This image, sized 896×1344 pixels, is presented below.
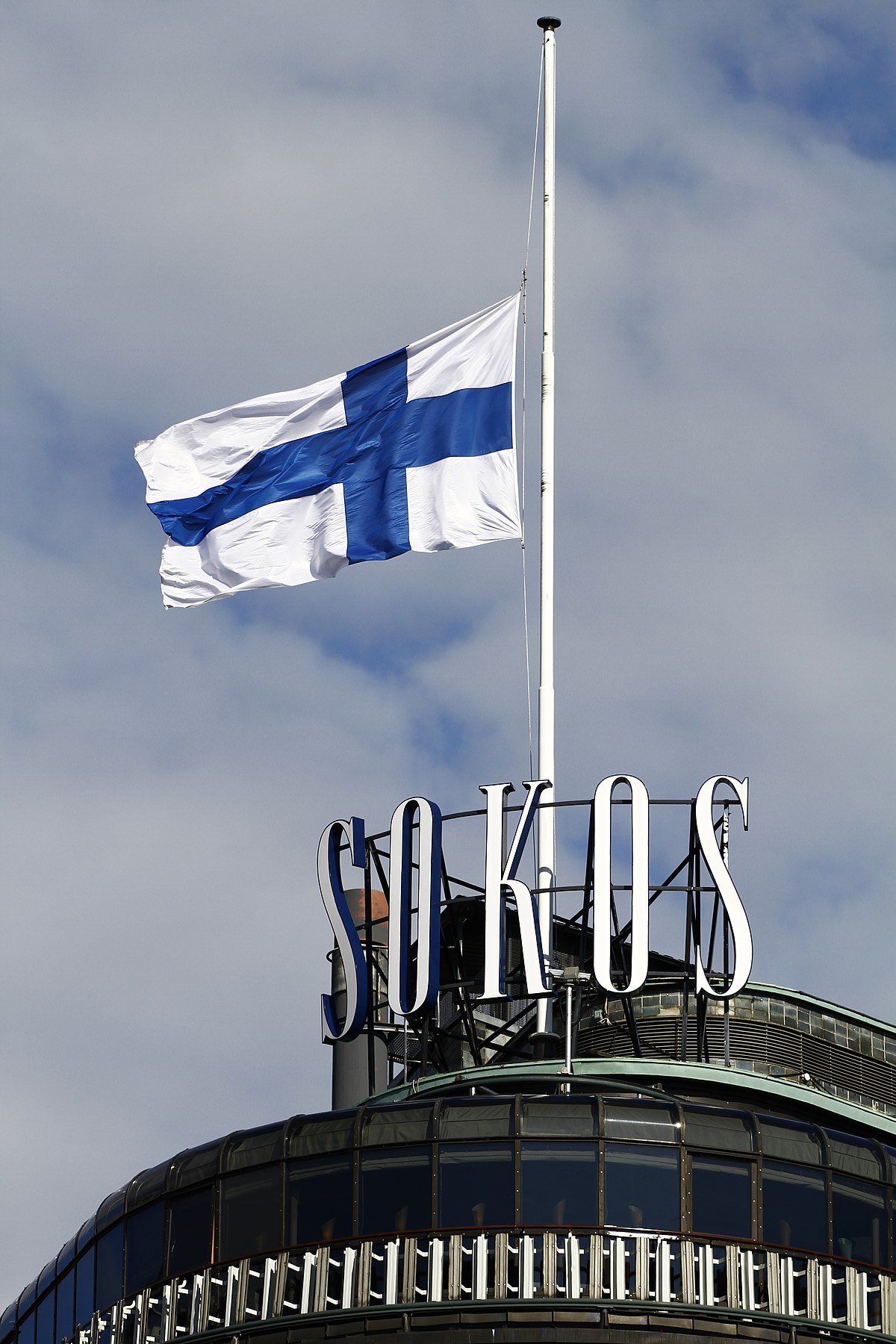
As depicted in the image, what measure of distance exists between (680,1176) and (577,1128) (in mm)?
2121

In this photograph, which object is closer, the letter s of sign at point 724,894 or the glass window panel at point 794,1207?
the glass window panel at point 794,1207

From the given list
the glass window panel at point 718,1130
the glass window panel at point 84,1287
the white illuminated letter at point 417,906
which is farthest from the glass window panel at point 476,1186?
the glass window panel at point 84,1287

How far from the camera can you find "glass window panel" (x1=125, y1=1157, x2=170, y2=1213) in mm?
51812

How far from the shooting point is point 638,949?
55344 millimetres

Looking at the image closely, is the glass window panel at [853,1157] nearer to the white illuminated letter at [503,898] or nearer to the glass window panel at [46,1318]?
the white illuminated letter at [503,898]

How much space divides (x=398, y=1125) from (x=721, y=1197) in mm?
6304

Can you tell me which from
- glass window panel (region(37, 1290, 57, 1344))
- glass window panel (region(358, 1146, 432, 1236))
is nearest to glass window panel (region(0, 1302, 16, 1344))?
glass window panel (region(37, 1290, 57, 1344))

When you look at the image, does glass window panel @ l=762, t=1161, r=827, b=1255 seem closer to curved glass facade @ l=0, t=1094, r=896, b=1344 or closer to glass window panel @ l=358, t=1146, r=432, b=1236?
curved glass facade @ l=0, t=1094, r=896, b=1344

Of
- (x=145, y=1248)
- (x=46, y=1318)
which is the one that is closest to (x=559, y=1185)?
(x=145, y=1248)

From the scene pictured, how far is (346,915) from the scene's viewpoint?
5866 cm

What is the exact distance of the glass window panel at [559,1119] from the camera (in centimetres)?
4806

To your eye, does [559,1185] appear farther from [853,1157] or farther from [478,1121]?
[853,1157]

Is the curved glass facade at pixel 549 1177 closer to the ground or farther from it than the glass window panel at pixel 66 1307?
farther from it

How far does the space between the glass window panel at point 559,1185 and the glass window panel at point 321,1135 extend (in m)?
3.63
